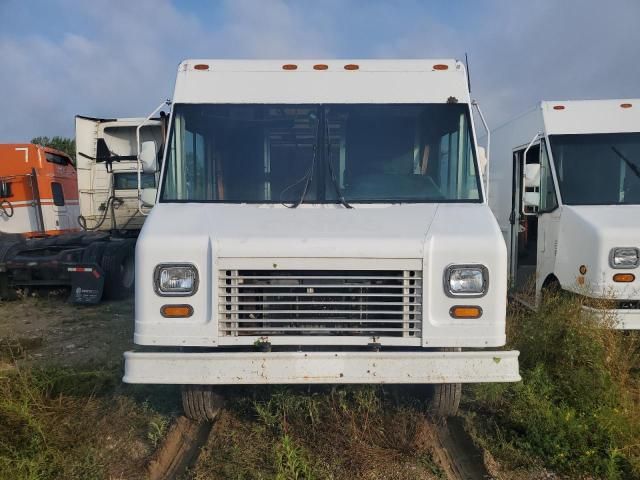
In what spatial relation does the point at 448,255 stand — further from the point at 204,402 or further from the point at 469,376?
the point at 204,402

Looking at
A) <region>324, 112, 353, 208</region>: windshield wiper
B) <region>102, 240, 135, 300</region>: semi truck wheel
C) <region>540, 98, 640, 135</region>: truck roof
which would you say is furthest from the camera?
<region>102, 240, 135, 300</region>: semi truck wheel

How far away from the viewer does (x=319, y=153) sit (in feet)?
15.5

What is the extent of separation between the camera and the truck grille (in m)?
3.73

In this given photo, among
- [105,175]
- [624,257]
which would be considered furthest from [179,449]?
[105,175]

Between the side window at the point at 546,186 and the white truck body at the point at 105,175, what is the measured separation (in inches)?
A: 324

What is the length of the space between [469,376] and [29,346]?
17.5 ft

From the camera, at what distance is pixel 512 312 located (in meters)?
6.31

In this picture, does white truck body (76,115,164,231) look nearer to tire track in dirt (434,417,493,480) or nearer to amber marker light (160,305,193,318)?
amber marker light (160,305,193,318)

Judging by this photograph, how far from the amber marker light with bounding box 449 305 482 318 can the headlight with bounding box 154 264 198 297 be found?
5.65ft

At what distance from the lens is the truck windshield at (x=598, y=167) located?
253 inches

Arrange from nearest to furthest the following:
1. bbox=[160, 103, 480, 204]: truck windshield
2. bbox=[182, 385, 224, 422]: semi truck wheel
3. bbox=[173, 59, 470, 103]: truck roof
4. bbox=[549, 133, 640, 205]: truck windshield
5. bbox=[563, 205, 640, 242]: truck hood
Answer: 1. bbox=[182, 385, 224, 422]: semi truck wheel
2. bbox=[160, 103, 480, 204]: truck windshield
3. bbox=[173, 59, 470, 103]: truck roof
4. bbox=[563, 205, 640, 242]: truck hood
5. bbox=[549, 133, 640, 205]: truck windshield

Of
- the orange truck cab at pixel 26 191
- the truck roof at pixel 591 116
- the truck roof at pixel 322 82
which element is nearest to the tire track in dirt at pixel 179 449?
the truck roof at pixel 322 82

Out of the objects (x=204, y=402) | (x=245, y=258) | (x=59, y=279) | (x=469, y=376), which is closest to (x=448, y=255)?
(x=469, y=376)

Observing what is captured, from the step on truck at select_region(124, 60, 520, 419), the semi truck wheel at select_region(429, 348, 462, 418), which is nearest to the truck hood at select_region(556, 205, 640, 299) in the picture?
the step on truck at select_region(124, 60, 520, 419)
